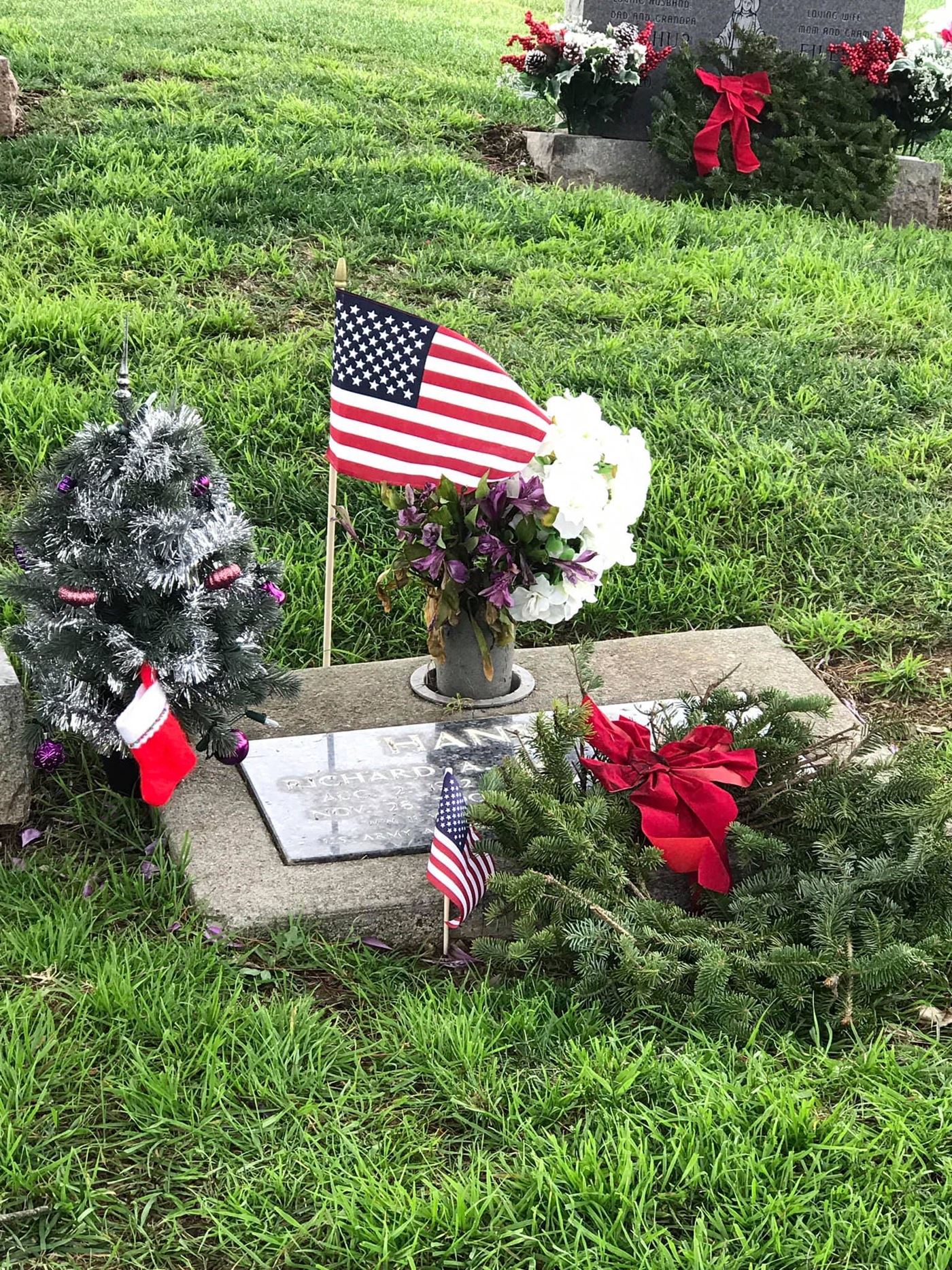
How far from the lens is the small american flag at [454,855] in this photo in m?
2.71

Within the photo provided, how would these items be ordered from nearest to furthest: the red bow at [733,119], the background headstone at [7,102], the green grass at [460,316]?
1. the green grass at [460,316]
2. the background headstone at [7,102]
3. the red bow at [733,119]

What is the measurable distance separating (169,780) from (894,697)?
223 cm

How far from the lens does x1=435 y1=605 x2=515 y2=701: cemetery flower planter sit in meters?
3.64

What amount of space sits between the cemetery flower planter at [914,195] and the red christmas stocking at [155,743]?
6.27m

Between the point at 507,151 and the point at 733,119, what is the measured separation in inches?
49.6

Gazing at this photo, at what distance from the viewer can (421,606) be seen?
427 centimetres


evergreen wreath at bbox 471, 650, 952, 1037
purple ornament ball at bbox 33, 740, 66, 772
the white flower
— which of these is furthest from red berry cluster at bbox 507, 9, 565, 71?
purple ornament ball at bbox 33, 740, 66, 772

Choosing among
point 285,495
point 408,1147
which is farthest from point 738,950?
point 285,495

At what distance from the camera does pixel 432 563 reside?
342 cm

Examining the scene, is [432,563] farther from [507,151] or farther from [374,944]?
[507,151]

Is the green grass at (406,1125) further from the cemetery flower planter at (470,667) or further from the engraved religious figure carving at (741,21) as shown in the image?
the engraved religious figure carving at (741,21)

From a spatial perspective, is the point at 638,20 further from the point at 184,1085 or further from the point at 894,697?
the point at 184,1085

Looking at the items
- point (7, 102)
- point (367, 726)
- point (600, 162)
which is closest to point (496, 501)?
point (367, 726)

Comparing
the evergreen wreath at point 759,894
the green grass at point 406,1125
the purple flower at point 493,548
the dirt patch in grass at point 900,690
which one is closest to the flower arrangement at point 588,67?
the dirt patch in grass at point 900,690
